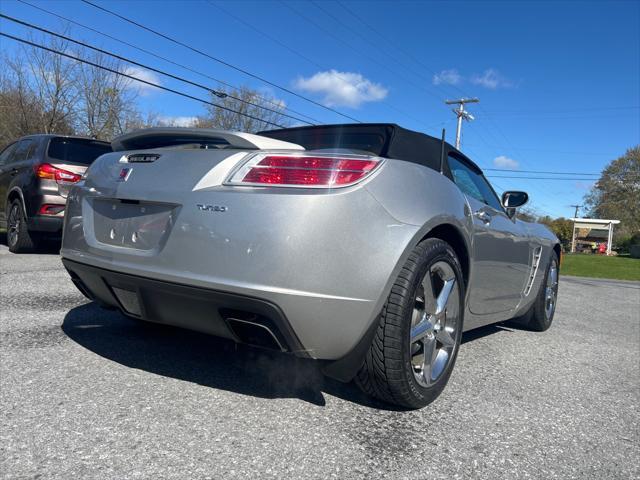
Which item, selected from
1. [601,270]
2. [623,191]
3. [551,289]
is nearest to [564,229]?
[623,191]

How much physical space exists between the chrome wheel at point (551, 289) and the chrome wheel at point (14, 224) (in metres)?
6.48

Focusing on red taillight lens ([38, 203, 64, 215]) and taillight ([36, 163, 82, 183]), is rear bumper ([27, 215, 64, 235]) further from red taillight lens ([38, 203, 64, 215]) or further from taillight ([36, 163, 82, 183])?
taillight ([36, 163, 82, 183])

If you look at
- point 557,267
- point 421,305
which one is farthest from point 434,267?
point 557,267

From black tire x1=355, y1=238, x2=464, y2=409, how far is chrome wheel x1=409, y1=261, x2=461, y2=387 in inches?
2.8

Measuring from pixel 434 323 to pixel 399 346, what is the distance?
1.66 ft

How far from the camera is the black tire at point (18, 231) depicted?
21.4 feet

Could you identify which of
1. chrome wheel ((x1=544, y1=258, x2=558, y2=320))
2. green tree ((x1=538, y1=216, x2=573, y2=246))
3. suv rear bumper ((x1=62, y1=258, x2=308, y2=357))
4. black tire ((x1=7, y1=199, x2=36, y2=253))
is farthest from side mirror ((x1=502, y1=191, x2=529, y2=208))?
green tree ((x1=538, y1=216, x2=573, y2=246))

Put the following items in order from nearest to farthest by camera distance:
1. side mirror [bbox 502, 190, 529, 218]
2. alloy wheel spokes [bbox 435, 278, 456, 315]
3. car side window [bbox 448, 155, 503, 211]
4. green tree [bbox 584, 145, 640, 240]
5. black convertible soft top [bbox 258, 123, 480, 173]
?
alloy wheel spokes [bbox 435, 278, 456, 315] < black convertible soft top [bbox 258, 123, 480, 173] < car side window [bbox 448, 155, 503, 211] < side mirror [bbox 502, 190, 529, 218] < green tree [bbox 584, 145, 640, 240]

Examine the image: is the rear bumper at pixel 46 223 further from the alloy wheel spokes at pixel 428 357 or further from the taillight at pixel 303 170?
the alloy wheel spokes at pixel 428 357

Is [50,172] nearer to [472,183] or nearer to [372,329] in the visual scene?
[472,183]

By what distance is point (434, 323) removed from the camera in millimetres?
2637

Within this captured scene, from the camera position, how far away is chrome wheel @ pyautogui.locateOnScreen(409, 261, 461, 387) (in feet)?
8.22

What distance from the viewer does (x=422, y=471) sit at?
74.0 inches

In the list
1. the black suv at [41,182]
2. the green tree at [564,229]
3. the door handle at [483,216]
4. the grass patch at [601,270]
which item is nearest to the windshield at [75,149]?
the black suv at [41,182]
